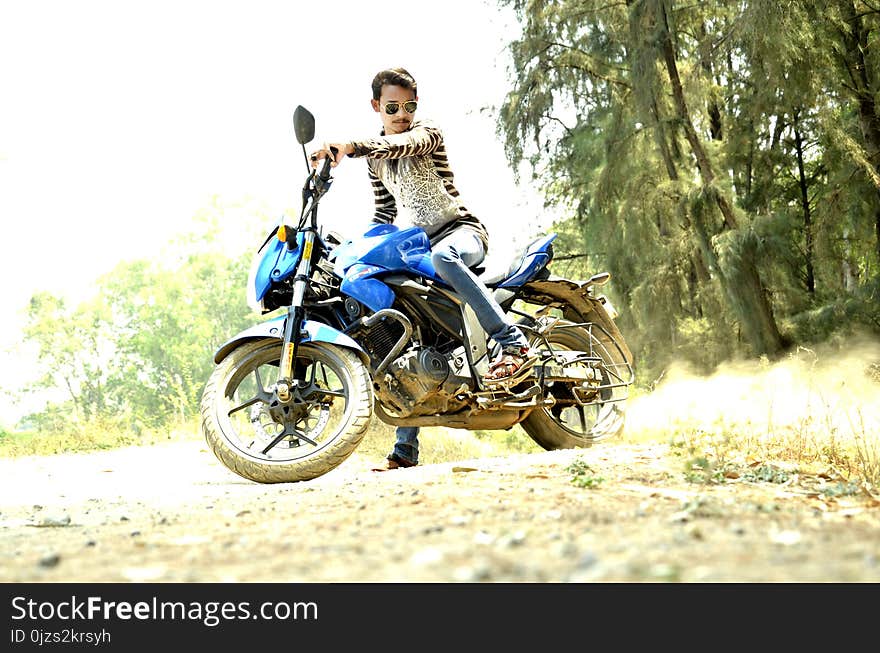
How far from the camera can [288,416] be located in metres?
4.13

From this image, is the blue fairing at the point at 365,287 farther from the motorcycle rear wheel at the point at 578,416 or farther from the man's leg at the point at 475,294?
the motorcycle rear wheel at the point at 578,416

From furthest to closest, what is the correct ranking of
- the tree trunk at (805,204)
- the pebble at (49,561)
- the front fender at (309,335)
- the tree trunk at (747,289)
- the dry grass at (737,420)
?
1. the tree trunk at (805,204)
2. the tree trunk at (747,289)
3. the dry grass at (737,420)
4. the front fender at (309,335)
5. the pebble at (49,561)

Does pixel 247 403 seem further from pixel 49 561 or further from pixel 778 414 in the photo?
pixel 778 414

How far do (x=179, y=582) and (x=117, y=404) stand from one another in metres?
37.8

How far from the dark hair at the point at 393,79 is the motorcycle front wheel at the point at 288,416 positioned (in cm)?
146

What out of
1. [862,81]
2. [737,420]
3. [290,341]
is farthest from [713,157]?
[290,341]

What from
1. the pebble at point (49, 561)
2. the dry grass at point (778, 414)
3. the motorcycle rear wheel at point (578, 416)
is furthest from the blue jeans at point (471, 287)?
the pebble at point (49, 561)

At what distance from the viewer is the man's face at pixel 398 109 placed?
4.65 metres

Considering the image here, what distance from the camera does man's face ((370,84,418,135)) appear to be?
4652mm

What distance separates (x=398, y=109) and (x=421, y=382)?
1.45 m

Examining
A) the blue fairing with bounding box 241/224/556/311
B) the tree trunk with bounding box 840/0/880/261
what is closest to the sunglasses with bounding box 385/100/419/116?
the blue fairing with bounding box 241/224/556/311

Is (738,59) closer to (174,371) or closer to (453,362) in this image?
(453,362)

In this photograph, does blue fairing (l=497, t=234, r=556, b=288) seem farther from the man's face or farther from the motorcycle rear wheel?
the man's face
